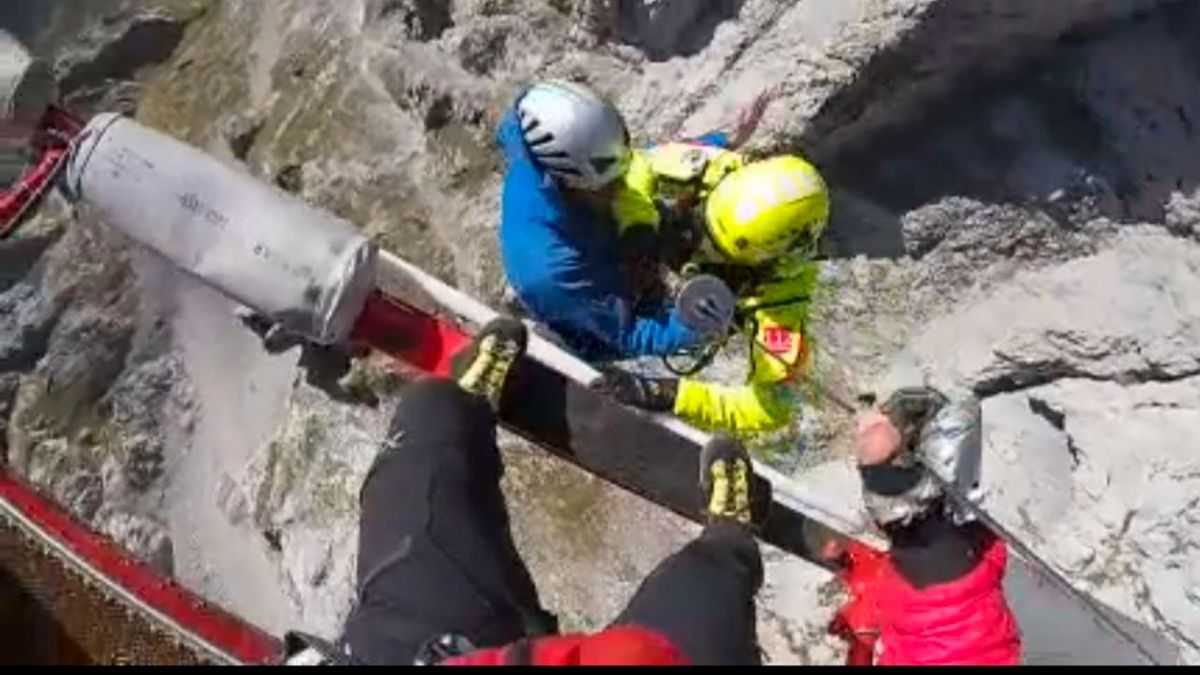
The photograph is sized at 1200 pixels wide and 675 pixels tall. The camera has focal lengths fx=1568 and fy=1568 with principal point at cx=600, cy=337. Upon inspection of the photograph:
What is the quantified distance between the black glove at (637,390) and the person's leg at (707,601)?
107 cm

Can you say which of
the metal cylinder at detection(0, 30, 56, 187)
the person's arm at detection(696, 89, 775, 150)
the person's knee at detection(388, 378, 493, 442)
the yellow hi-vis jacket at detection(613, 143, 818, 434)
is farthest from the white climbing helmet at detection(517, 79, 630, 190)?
the metal cylinder at detection(0, 30, 56, 187)

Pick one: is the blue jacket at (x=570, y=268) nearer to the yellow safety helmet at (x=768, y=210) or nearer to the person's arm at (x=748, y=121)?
the yellow safety helmet at (x=768, y=210)

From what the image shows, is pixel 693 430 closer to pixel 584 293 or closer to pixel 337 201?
pixel 584 293

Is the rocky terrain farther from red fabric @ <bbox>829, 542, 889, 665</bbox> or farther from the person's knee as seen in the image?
the person's knee

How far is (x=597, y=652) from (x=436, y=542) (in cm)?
119

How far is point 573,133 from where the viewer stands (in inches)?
203

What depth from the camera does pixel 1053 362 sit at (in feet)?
21.7

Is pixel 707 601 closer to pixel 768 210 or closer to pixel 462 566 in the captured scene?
pixel 462 566

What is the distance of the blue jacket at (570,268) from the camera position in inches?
216

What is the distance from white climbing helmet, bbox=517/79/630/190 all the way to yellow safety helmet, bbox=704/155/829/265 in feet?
1.32

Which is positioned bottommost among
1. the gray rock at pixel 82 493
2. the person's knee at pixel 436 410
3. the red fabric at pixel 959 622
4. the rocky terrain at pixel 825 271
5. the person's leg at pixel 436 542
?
the gray rock at pixel 82 493

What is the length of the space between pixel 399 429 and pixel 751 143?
9.31ft

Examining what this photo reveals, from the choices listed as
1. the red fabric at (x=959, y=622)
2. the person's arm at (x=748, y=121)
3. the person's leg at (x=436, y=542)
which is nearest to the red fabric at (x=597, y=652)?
the person's leg at (x=436, y=542)

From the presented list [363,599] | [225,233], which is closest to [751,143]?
[225,233]
